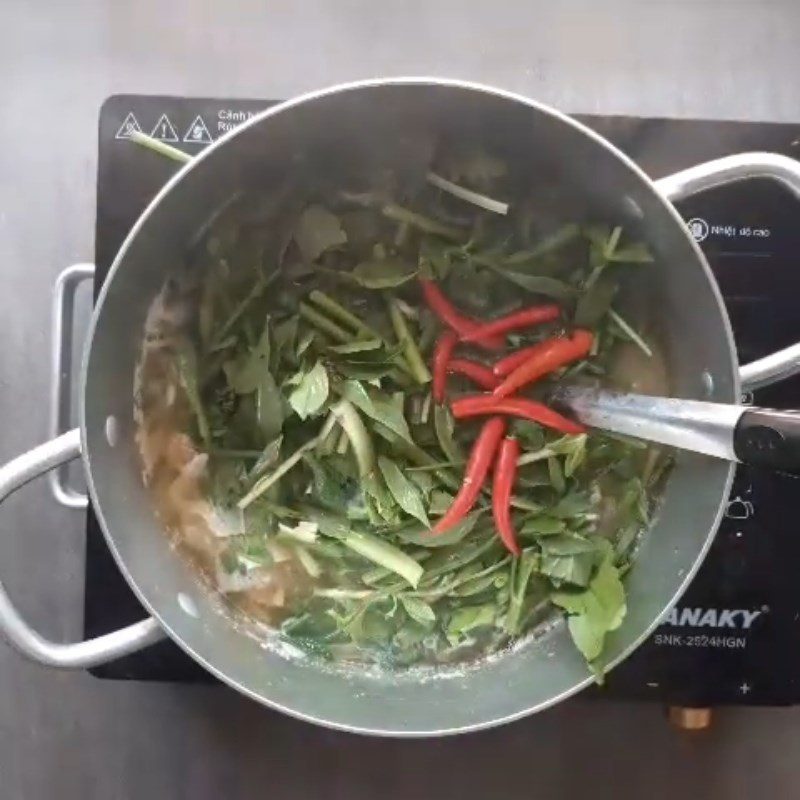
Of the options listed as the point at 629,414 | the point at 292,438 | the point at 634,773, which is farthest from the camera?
the point at 634,773

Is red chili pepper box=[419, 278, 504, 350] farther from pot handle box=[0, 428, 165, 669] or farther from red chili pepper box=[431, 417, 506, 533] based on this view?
pot handle box=[0, 428, 165, 669]

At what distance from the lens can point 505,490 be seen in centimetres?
102

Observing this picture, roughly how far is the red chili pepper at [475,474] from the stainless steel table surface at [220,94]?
258 mm

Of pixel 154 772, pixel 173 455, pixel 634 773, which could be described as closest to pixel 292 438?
pixel 173 455

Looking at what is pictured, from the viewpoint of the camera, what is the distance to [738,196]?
1.04 meters

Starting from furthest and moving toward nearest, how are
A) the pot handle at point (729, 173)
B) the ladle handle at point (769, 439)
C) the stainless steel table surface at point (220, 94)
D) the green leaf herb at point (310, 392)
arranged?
1. the stainless steel table surface at point (220, 94)
2. the green leaf herb at point (310, 392)
3. the pot handle at point (729, 173)
4. the ladle handle at point (769, 439)

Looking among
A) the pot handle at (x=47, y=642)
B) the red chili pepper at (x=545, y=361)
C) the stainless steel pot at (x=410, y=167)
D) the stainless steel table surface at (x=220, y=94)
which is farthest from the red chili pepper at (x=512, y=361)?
the pot handle at (x=47, y=642)

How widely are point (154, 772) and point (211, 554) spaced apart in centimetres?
26

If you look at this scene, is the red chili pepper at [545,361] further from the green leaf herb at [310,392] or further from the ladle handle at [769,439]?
the ladle handle at [769,439]

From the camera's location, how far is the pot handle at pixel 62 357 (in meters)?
1.07

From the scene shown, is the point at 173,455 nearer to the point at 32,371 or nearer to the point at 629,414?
the point at 32,371

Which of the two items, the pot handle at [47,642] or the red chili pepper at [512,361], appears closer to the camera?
the pot handle at [47,642]

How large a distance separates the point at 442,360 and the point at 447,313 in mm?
43

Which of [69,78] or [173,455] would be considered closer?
[173,455]
